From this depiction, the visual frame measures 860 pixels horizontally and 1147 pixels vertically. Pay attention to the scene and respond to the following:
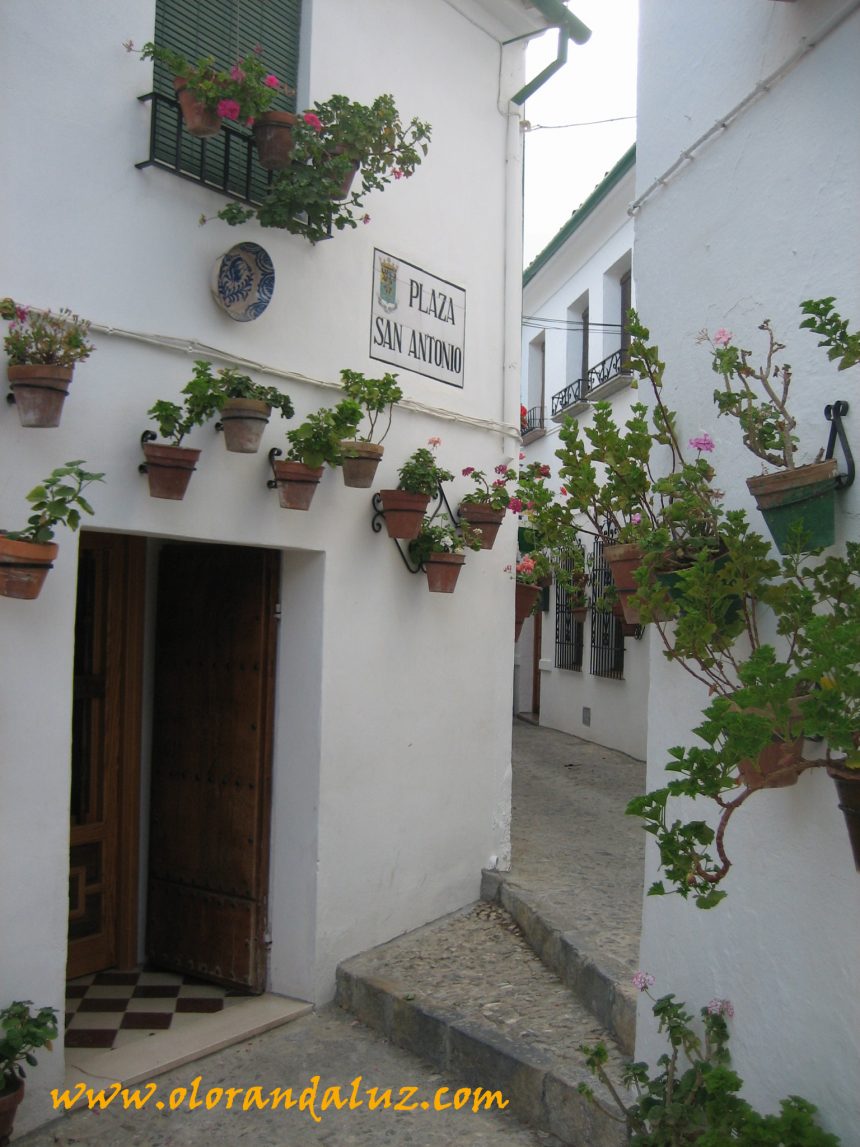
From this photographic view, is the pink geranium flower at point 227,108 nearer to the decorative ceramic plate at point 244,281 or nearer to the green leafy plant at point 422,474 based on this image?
the decorative ceramic plate at point 244,281

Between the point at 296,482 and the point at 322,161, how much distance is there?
142 centimetres

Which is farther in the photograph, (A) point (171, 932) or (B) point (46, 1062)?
(A) point (171, 932)

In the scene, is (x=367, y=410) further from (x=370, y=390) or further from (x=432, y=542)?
(x=432, y=542)

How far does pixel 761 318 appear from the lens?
10.4 ft

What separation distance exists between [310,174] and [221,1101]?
12.8ft

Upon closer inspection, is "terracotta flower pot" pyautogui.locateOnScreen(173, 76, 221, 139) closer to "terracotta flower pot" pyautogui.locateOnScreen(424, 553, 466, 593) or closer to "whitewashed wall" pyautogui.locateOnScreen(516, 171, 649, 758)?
"terracotta flower pot" pyautogui.locateOnScreen(424, 553, 466, 593)

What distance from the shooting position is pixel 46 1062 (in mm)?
3809

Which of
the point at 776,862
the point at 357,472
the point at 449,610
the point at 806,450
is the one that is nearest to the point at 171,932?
the point at 449,610

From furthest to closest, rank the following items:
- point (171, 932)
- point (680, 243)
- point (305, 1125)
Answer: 1. point (171, 932)
2. point (305, 1125)
3. point (680, 243)

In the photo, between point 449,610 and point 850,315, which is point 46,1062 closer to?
point 449,610

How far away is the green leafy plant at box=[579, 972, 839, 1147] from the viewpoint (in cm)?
261

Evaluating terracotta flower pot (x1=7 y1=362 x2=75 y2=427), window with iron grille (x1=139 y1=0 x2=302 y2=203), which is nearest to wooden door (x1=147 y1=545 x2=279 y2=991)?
terracotta flower pot (x1=7 y1=362 x2=75 y2=427)

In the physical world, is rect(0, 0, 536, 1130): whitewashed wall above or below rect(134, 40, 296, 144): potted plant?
below

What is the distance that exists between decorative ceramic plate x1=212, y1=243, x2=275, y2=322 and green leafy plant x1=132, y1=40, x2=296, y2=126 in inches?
22.8
